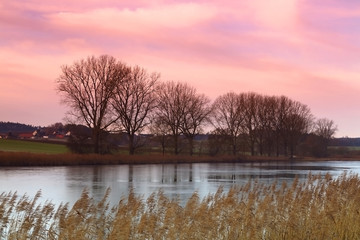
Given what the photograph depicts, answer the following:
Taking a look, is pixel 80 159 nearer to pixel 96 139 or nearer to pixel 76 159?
pixel 76 159

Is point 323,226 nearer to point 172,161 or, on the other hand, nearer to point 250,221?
point 250,221

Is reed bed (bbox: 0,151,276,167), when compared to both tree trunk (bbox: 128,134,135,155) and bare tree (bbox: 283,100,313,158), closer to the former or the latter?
tree trunk (bbox: 128,134,135,155)

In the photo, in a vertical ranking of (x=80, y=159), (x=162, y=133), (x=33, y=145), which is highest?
(x=162, y=133)

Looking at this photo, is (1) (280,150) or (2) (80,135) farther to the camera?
(1) (280,150)

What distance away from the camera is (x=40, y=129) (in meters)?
144

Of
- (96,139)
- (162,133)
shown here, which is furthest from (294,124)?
(96,139)

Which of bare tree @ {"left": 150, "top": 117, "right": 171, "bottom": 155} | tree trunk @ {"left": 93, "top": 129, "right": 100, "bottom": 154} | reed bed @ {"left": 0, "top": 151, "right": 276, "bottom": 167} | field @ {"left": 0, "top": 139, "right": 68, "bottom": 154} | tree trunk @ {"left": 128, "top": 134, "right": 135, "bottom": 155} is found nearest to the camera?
reed bed @ {"left": 0, "top": 151, "right": 276, "bottom": 167}

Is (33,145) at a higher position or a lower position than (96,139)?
lower

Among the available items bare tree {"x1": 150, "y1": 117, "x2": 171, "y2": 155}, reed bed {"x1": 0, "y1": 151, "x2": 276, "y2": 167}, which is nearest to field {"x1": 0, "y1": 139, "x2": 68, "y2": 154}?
bare tree {"x1": 150, "y1": 117, "x2": 171, "y2": 155}

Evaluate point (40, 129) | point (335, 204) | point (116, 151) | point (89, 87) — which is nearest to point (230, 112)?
point (116, 151)

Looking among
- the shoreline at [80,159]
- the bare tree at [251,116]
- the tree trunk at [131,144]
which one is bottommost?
the shoreline at [80,159]

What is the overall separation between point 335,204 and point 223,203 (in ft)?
12.4

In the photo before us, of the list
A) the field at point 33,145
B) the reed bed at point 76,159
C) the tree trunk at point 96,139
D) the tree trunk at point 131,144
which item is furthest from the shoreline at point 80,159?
the field at point 33,145

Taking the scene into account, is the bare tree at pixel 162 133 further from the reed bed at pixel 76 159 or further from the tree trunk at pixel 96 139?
the tree trunk at pixel 96 139
